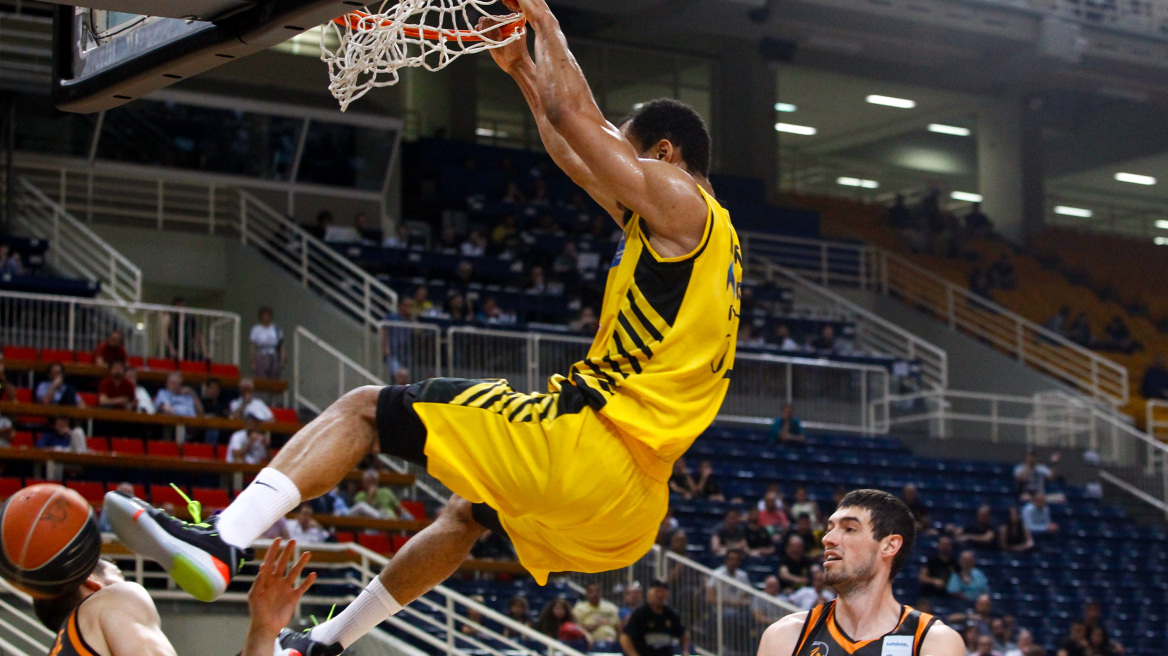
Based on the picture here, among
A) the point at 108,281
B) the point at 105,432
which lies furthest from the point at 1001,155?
the point at 105,432

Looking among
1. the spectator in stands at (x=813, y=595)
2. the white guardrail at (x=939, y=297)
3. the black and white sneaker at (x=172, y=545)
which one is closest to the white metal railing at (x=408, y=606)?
the spectator in stands at (x=813, y=595)

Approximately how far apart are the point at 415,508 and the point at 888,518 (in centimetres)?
1093

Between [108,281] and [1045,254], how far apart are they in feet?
62.0

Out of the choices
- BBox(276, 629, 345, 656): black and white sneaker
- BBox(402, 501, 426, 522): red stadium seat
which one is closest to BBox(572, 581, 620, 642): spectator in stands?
Result: BBox(402, 501, 426, 522): red stadium seat

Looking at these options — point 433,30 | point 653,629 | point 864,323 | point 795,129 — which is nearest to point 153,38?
point 433,30

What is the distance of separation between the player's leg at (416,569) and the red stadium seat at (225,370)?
11996 millimetres

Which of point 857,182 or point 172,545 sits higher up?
point 857,182

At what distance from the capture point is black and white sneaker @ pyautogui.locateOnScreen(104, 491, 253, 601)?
4184 millimetres

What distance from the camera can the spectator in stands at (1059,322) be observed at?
2764 cm

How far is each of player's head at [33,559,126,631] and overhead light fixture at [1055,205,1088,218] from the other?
35.1 m

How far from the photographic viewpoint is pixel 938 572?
54.6 feet

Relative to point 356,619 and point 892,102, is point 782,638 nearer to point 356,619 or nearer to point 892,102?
point 356,619

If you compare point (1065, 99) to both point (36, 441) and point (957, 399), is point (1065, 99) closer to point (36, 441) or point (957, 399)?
point (957, 399)

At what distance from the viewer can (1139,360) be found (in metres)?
27.9
